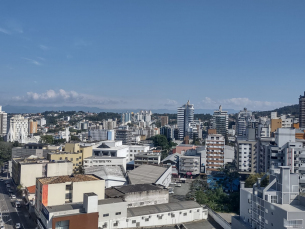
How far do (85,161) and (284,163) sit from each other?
15485 mm

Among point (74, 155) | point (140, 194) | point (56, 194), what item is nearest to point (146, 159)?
point (74, 155)

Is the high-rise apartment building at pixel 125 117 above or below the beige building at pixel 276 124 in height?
above

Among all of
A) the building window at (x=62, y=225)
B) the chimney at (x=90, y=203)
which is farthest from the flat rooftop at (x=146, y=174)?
the building window at (x=62, y=225)

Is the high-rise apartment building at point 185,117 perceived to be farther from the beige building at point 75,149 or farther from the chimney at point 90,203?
the chimney at point 90,203

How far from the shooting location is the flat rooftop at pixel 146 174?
20.6m

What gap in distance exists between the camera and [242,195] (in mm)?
12641

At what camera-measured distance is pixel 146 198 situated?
15719 mm

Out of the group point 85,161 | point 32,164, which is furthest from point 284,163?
point 32,164

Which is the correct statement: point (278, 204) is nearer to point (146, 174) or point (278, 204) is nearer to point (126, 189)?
point (126, 189)

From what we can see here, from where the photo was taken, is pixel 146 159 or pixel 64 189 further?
pixel 146 159

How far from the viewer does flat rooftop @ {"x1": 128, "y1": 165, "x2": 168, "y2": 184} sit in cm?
2064

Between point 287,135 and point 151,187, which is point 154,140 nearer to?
point 287,135

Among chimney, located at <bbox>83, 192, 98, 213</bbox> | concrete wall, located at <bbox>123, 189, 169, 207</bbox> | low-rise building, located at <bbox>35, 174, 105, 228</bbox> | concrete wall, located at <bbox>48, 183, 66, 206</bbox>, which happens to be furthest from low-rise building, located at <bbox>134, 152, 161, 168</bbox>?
chimney, located at <bbox>83, 192, 98, 213</bbox>

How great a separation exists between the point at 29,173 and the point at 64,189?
333 inches
